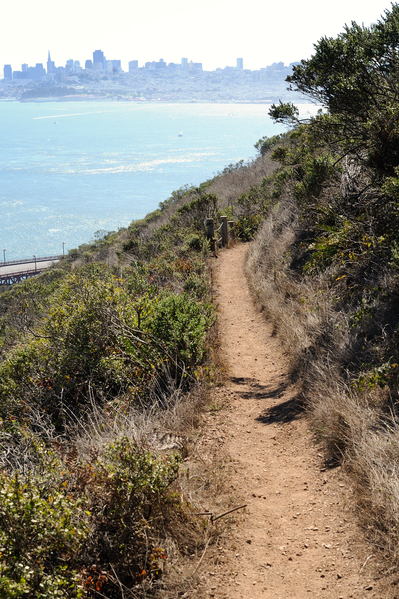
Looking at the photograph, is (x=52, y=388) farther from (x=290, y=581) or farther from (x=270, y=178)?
(x=270, y=178)

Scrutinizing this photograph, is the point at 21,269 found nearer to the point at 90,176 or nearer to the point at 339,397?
the point at 90,176

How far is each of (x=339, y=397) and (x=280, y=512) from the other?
124cm

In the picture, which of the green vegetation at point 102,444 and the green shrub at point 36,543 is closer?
the green shrub at point 36,543

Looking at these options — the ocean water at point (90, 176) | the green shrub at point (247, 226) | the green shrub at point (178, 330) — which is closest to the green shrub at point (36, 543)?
the green shrub at point (178, 330)

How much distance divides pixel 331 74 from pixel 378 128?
1798 millimetres

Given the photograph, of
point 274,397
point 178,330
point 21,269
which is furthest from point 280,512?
point 21,269

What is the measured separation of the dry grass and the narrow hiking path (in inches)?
7.1

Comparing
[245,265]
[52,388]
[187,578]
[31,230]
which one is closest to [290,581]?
[187,578]

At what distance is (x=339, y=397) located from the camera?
4730 millimetres

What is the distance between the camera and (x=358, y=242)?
6398mm

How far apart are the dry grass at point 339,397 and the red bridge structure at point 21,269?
54160mm

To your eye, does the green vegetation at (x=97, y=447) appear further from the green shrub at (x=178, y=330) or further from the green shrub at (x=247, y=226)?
the green shrub at (x=247, y=226)

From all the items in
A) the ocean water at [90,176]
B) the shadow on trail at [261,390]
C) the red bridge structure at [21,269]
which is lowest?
the red bridge structure at [21,269]

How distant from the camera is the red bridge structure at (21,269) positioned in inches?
2408
